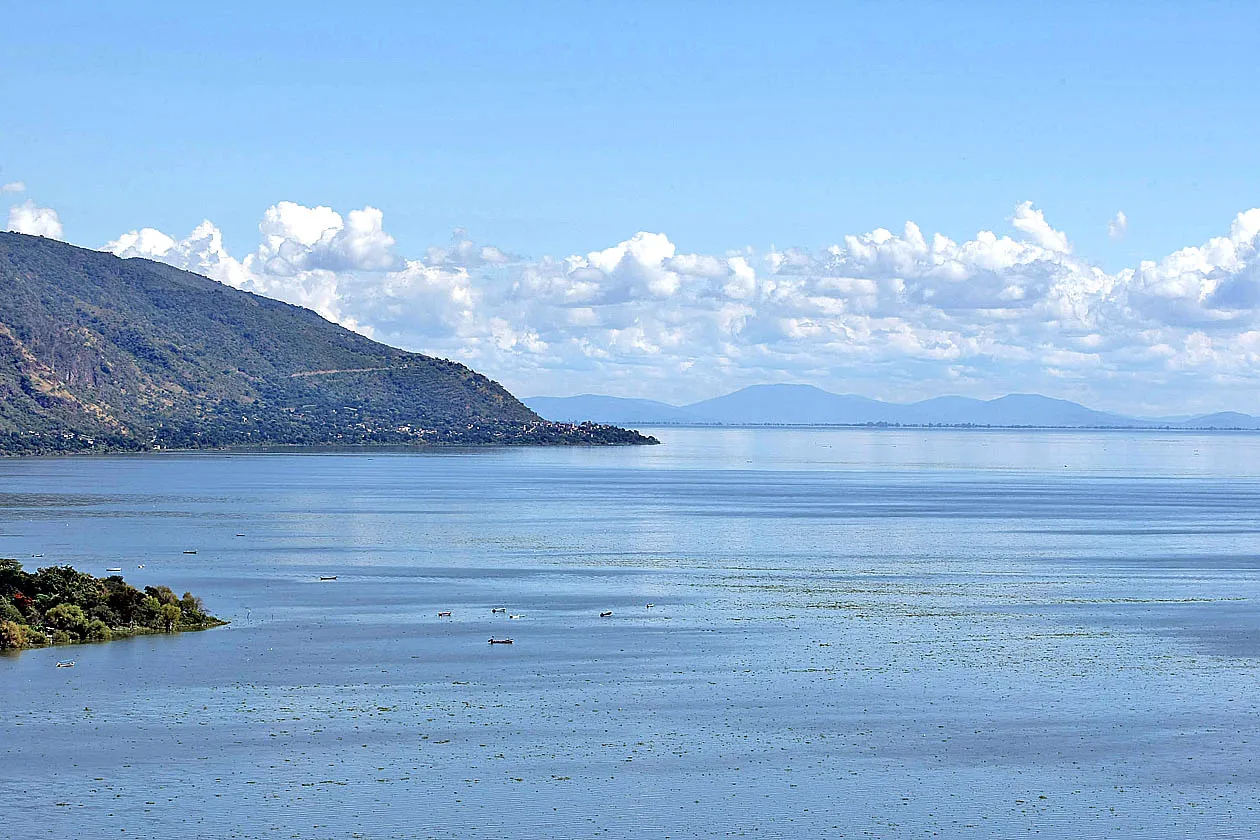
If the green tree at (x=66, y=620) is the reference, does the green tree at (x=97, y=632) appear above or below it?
below

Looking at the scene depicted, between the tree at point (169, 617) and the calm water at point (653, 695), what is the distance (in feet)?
4.79

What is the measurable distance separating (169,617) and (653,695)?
65.5 ft

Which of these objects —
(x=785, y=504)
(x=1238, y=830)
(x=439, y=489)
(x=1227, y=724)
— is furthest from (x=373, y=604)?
(x=439, y=489)

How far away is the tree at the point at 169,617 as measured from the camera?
2173 inches

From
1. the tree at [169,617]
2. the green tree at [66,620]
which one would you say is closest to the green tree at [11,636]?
the green tree at [66,620]

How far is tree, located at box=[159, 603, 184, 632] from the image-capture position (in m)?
55.2

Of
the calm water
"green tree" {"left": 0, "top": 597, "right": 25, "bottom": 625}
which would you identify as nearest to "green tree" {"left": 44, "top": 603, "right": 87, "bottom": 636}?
"green tree" {"left": 0, "top": 597, "right": 25, "bottom": 625}

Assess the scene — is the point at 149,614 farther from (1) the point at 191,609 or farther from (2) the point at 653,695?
(2) the point at 653,695

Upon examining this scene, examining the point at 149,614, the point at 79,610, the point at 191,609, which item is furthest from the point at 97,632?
the point at 191,609

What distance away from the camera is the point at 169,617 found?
182 feet

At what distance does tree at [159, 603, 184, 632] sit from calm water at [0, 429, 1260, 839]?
1459 millimetres

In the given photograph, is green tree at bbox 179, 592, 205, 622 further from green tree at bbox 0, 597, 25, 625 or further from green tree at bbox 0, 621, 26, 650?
green tree at bbox 0, 621, 26, 650

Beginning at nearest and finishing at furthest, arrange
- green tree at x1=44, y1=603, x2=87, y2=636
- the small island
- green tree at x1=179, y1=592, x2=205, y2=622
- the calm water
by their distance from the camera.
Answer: the calm water → the small island → green tree at x1=44, y1=603, x2=87, y2=636 → green tree at x1=179, y1=592, x2=205, y2=622

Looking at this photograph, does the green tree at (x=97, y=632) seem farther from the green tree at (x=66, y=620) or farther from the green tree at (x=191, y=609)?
the green tree at (x=191, y=609)
